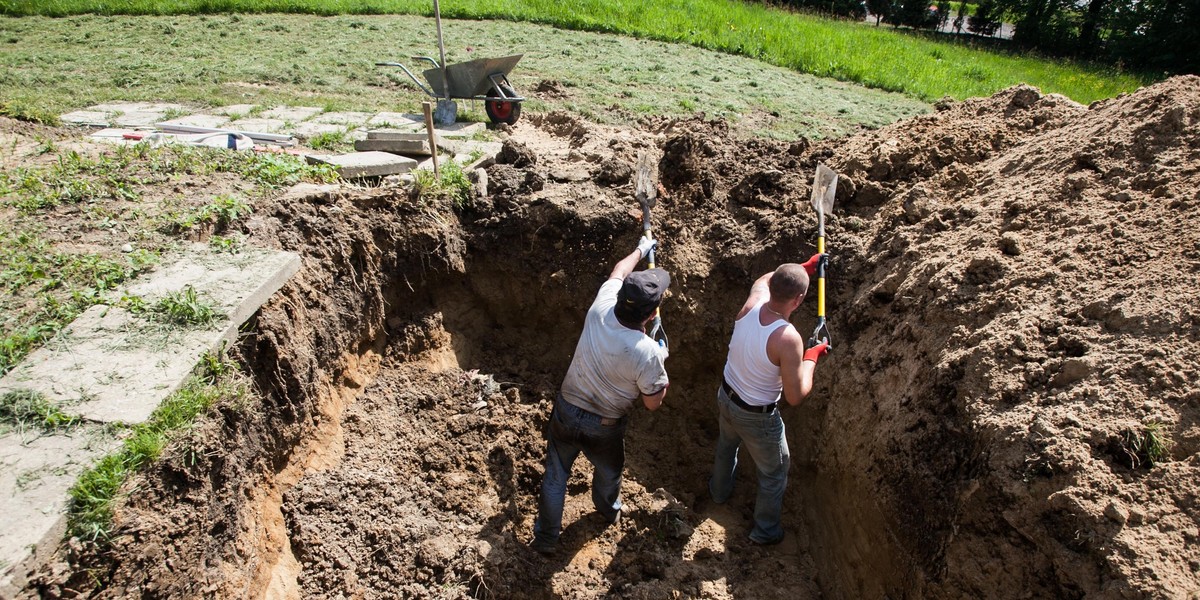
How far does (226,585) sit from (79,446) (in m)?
0.86

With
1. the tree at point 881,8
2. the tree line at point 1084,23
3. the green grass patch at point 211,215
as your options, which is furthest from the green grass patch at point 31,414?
the tree at point 881,8

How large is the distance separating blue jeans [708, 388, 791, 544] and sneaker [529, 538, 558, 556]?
121 centimetres

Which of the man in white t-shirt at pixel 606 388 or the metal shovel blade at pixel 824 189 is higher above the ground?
the metal shovel blade at pixel 824 189

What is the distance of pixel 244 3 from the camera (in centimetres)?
1277

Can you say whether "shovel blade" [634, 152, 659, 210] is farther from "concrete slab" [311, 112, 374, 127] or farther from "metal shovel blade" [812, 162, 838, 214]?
"concrete slab" [311, 112, 374, 127]

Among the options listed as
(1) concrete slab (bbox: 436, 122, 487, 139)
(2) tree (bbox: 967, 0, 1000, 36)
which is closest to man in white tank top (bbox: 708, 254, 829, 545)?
(1) concrete slab (bbox: 436, 122, 487, 139)

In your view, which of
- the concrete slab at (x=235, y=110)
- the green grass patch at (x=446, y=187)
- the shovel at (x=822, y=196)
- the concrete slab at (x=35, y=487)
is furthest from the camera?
the concrete slab at (x=235, y=110)

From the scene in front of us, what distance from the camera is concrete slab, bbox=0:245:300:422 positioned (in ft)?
9.52

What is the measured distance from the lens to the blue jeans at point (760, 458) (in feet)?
12.7

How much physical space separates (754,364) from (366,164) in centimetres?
340

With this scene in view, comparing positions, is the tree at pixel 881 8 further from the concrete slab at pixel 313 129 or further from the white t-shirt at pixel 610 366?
the white t-shirt at pixel 610 366

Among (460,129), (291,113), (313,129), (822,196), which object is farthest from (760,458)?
(291,113)

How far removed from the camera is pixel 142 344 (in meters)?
3.21

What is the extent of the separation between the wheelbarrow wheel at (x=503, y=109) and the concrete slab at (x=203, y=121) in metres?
2.85
